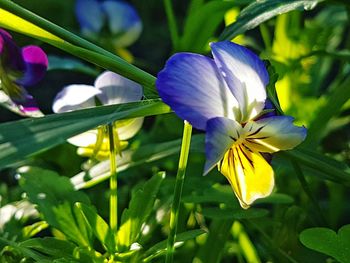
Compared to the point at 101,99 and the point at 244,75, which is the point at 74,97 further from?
the point at 244,75

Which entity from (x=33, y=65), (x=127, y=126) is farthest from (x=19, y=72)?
(x=127, y=126)

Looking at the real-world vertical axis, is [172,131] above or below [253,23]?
below

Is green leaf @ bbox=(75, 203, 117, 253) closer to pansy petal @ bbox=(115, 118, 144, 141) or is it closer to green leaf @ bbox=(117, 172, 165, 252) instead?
green leaf @ bbox=(117, 172, 165, 252)

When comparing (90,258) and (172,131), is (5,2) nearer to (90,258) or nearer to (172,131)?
(90,258)

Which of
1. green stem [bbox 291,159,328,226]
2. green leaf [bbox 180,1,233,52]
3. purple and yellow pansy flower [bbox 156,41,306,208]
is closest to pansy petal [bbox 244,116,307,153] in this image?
purple and yellow pansy flower [bbox 156,41,306,208]

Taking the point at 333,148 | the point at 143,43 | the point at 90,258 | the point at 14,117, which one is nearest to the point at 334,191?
the point at 333,148

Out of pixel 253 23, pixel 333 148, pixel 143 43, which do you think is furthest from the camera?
pixel 143 43

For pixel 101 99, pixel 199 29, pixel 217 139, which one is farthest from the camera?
pixel 199 29
